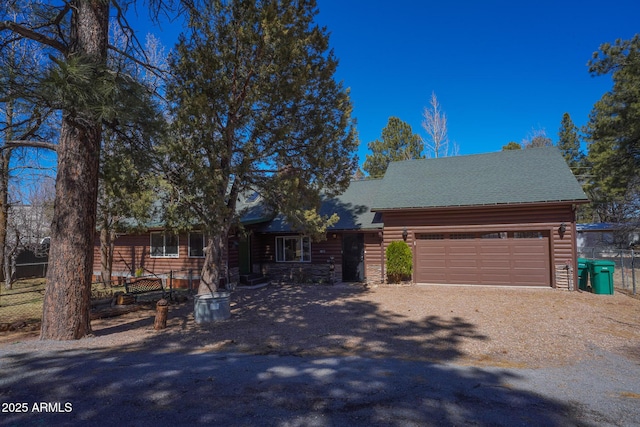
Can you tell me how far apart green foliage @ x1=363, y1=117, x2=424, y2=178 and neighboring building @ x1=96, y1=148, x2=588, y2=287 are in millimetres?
10069

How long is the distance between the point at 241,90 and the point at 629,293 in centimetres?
1292

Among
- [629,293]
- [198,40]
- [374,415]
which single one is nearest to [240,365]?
[374,415]

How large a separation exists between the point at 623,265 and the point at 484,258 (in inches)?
187

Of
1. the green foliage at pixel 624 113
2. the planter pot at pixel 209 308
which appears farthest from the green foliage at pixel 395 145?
the planter pot at pixel 209 308

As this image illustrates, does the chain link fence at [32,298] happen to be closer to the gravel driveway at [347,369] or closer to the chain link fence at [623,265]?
the gravel driveway at [347,369]

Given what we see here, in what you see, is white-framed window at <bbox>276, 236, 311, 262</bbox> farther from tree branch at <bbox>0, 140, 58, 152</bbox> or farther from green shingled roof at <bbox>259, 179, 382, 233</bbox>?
tree branch at <bbox>0, 140, 58, 152</bbox>

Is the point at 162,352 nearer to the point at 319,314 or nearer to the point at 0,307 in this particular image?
the point at 319,314

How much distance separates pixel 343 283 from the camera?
14672 millimetres

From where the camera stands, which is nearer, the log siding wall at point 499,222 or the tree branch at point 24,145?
the tree branch at point 24,145

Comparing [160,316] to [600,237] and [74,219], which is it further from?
[600,237]

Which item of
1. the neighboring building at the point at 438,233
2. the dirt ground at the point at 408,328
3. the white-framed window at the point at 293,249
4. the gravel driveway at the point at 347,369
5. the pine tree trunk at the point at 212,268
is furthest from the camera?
the white-framed window at the point at 293,249

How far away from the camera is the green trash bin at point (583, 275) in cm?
1188

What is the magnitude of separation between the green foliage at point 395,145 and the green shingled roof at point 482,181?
33.3 ft

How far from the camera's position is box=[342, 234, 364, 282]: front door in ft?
49.4
